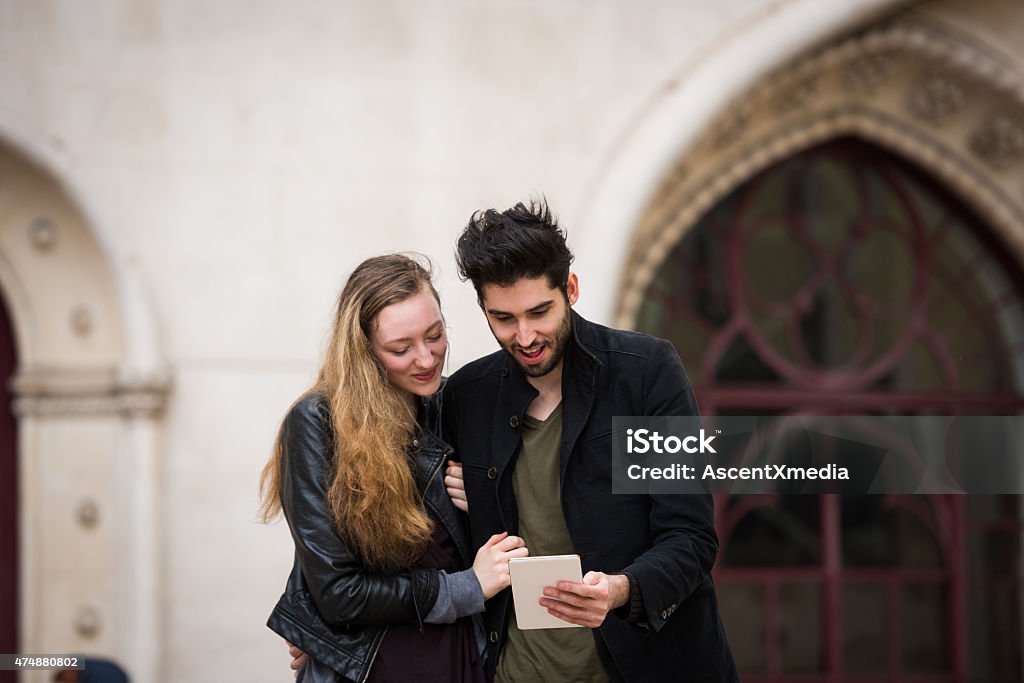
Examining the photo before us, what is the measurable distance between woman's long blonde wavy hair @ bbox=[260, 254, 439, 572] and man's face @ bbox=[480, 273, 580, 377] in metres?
0.21

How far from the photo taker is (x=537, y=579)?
2014mm

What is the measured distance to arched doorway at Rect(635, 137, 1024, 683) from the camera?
5.90 m

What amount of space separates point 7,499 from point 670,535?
12.8ft

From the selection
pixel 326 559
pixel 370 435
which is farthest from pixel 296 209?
pixel 326 559

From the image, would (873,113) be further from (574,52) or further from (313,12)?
(313,12)

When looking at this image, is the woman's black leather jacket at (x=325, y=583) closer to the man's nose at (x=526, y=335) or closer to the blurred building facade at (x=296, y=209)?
the man's nose at (x=526, y=335)

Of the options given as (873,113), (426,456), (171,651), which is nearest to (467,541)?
(426,456)

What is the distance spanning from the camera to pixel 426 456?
238cm

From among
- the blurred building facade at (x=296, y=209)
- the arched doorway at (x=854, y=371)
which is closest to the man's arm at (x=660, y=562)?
the blurred building facade at (x=296, y=209)

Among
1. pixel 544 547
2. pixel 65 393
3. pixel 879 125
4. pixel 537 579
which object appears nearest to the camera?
pixel 537 579

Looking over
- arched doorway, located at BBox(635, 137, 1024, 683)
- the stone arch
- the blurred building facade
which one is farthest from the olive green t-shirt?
arched doorway, located at BBox(635, 137, 1024, 683)

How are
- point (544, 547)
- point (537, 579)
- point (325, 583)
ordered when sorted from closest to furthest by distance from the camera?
point (537, 579), point (325, 583), point (544, 547)

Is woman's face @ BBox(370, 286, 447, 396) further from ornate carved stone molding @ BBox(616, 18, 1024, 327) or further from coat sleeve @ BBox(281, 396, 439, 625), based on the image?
ornate carved stone molding @ BBox(616, 18, 1024, 327)

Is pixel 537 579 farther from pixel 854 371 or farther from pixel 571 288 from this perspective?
pixel 854 371
